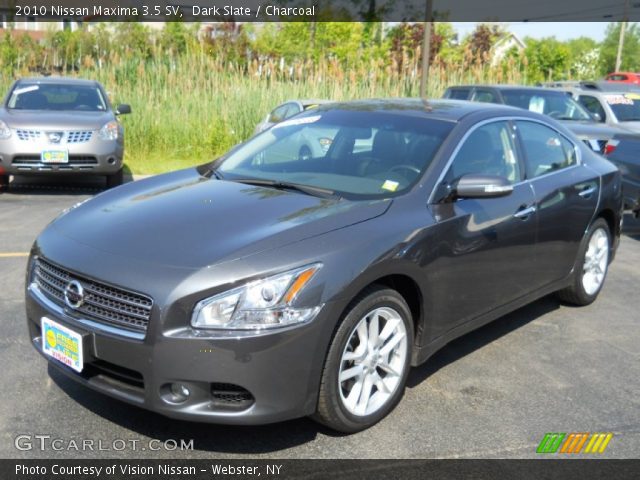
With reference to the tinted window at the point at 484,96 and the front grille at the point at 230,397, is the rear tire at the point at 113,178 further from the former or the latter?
the front grille at the point at 230,397

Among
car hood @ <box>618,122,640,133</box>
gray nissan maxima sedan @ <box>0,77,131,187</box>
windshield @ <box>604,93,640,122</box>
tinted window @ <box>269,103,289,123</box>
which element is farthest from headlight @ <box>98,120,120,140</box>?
windshield @ <box>604,93,640,122</box>

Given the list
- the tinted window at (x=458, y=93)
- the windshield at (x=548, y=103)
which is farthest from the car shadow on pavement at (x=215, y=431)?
the tinted window at (x=458, y=93)

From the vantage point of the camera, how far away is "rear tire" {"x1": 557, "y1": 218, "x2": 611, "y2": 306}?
549cm

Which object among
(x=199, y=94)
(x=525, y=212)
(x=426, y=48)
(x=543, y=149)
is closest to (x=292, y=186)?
(x=525, y=212)

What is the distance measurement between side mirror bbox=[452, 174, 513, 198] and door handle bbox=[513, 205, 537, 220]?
530mm

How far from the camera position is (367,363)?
139 inches

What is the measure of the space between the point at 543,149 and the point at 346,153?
1605 mm

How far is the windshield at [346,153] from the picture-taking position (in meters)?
4.14

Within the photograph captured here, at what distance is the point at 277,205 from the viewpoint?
379 cm

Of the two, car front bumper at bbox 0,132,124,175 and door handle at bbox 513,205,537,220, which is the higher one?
door handle at bbox 513,205,537,220

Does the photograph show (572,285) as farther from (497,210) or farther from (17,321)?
(17,321)

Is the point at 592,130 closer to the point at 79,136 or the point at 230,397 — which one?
the point at 79,136

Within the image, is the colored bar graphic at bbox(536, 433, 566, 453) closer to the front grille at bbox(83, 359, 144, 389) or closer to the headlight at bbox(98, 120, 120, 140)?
the front grille at bbox(83, 359, 144, 389)

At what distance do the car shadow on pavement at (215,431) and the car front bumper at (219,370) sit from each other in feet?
1.01
